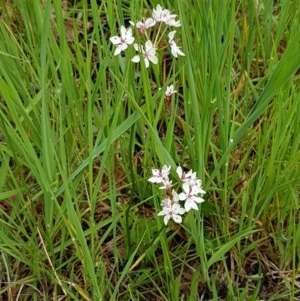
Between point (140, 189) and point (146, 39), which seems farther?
point (140, 189)

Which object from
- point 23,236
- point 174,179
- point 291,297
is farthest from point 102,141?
point 291,297

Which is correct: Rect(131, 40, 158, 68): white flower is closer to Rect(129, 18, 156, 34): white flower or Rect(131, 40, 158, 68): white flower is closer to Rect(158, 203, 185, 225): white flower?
Rect(129, 18, 156, 34): white flower

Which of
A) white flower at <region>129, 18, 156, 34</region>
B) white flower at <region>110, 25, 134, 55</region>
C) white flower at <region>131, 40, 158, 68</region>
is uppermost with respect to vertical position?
white flower at <region>129, 18, 156, 34</region>

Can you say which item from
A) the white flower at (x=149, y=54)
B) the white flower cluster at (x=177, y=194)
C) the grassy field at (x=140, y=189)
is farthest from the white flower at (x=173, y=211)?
the white flower at (x=149, y=54)

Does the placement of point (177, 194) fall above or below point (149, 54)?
below

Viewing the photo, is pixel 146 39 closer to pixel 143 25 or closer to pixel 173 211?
pixel 143 25

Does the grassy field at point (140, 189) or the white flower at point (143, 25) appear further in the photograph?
the grassy field at point (140, 189)

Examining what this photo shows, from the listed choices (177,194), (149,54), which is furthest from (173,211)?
(149,54)

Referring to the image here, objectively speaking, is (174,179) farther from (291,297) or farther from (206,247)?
(291,297)

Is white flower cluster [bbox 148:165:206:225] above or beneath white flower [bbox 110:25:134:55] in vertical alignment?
beneath

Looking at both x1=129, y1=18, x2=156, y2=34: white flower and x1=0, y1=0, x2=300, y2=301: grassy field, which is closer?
x1=129, y1=18, x2=156, y2=34: white flower

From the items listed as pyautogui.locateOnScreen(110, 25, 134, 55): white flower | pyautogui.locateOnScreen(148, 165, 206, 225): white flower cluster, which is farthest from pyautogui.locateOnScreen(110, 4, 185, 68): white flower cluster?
pyautogui.locateOnScreen(148, 165, 206, 225): white flower cluster

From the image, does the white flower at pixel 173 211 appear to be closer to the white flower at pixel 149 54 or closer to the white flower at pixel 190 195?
the white flower at pixel 190 195
